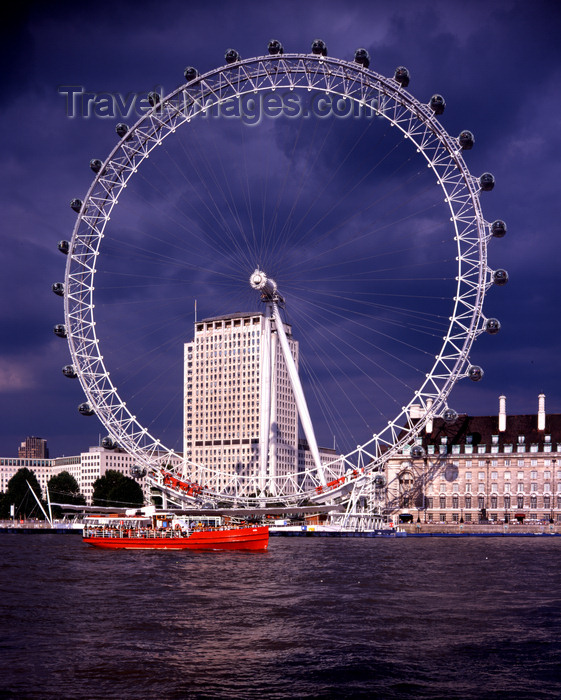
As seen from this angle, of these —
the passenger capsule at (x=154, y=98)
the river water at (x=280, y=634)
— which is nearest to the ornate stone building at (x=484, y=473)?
the passenger capsule at (x=154, y=98)

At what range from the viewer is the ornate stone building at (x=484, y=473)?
130000mm

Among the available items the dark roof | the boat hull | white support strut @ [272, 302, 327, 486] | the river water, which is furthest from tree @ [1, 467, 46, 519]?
the river water

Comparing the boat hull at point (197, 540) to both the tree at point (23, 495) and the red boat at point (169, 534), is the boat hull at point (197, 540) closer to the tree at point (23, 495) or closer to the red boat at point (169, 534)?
the red boat at point (169, 534)

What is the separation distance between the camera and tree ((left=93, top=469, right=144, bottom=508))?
154 metres

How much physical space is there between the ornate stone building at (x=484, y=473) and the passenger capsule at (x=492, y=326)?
48.1 meters

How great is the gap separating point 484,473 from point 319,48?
259 ft

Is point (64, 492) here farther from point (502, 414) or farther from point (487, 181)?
point (487, 181)

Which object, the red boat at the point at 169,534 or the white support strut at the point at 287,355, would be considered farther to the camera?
the white support strut at the point at 287,355

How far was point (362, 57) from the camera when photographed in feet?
241

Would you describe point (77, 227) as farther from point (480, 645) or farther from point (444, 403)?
point (480, 645)

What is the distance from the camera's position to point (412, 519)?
136 metres

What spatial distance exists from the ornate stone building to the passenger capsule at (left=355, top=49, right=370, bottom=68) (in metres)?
66.0

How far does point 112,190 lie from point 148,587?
149 ft

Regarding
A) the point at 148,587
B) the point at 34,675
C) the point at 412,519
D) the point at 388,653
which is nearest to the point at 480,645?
the point at 388,653
